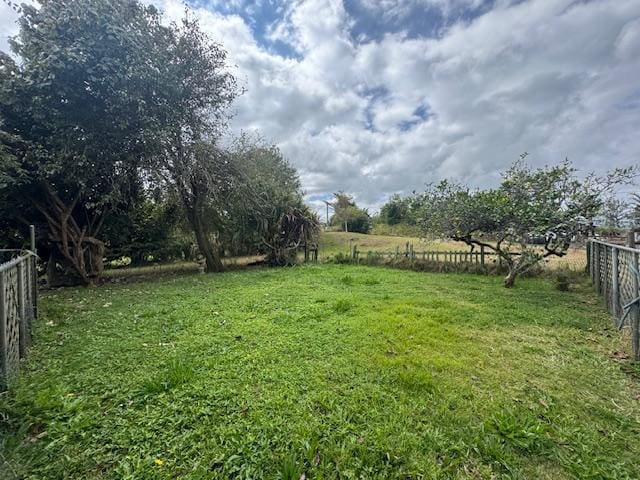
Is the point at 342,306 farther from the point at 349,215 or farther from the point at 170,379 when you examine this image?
the point at 349,215

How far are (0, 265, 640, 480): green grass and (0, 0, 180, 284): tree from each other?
390 cm

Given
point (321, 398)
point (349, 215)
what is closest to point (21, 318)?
point (321, 398)

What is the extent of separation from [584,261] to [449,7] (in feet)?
24.5

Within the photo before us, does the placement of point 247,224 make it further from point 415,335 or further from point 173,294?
point 415,335

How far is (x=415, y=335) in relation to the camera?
3.70 metres

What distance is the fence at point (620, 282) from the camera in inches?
124

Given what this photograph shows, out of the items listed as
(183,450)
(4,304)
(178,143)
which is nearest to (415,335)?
(183,450)

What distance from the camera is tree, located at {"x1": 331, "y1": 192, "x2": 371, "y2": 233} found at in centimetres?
2606

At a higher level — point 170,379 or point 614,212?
point 614,212

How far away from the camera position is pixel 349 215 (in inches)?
1060

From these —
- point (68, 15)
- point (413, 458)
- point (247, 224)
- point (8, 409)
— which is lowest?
A: point (413, 458)

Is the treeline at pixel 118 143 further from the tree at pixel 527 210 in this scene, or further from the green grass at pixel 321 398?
the tree at pixel 527 210

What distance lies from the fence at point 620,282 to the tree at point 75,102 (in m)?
8.98

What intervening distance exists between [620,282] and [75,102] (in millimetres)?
10691
